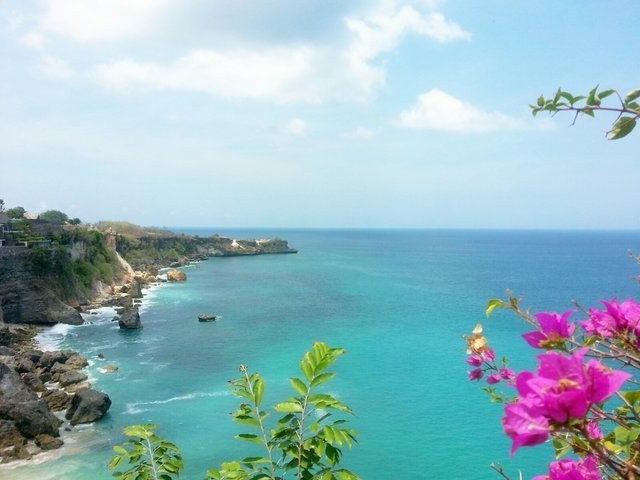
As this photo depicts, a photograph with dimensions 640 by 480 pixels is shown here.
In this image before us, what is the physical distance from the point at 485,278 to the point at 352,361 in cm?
4320

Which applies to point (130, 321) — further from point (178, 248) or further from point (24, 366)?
point (178, 248)

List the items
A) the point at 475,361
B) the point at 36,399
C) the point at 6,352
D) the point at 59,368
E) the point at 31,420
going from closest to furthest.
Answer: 1. the point at 475,361
2. the point at 31,420
3. the point at 36,399
4. the point at 59,368
5. the point at 6,352

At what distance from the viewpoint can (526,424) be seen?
1104 millimetres

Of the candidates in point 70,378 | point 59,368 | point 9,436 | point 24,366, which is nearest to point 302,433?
point 9,436

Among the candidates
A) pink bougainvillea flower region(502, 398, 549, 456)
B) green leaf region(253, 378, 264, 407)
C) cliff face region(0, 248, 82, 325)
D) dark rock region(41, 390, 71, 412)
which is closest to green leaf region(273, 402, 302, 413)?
green leaf region(253, 378, 264, 407)

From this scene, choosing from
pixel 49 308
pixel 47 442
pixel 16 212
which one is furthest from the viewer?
pixel 16 212

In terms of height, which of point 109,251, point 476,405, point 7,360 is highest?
point 109,251

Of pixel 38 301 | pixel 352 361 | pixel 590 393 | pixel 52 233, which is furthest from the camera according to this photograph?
pixel 52 233

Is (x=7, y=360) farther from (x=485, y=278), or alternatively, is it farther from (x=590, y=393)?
(x=485, y=278)

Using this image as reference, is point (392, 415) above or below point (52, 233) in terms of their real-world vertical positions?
below

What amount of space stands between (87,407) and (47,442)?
93.5 inches

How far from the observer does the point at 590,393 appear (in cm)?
111

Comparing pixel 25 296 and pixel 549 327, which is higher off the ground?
pixel 549 327

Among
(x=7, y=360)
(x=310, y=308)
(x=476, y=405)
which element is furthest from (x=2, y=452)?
(x=310, y=308)
